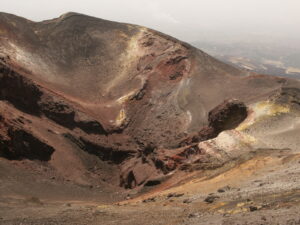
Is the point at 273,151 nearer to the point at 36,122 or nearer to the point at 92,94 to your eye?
the point at 36,122

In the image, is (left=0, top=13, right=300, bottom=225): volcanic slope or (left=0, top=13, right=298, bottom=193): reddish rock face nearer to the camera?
(left=0, top=13, right=300, bottom=225): volcanic slope

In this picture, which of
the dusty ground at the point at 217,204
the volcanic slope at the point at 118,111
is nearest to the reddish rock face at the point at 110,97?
the volcanic slope at the point at 118,111

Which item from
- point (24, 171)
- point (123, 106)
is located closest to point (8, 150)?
point (24, 171)

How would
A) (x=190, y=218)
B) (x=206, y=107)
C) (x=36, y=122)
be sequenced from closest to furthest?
(x=190, y=218) → (x=36, y=122) → (x=206, y=107)

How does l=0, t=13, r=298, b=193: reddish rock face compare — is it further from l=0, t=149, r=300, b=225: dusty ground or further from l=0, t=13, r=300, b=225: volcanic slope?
l=0, t=149, r=300, b=225: dusty ground

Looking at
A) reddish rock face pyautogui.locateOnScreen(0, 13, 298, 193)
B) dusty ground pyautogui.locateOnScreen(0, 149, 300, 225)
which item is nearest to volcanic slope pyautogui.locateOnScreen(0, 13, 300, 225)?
reddish rock face pyautogui.locateOnScreen(0, 13, 298, 193)

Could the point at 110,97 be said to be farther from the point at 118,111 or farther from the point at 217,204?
the point at 217,204

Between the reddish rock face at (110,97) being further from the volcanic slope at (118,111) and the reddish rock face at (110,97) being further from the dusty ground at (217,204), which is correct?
the dusty ground at (217,204)
